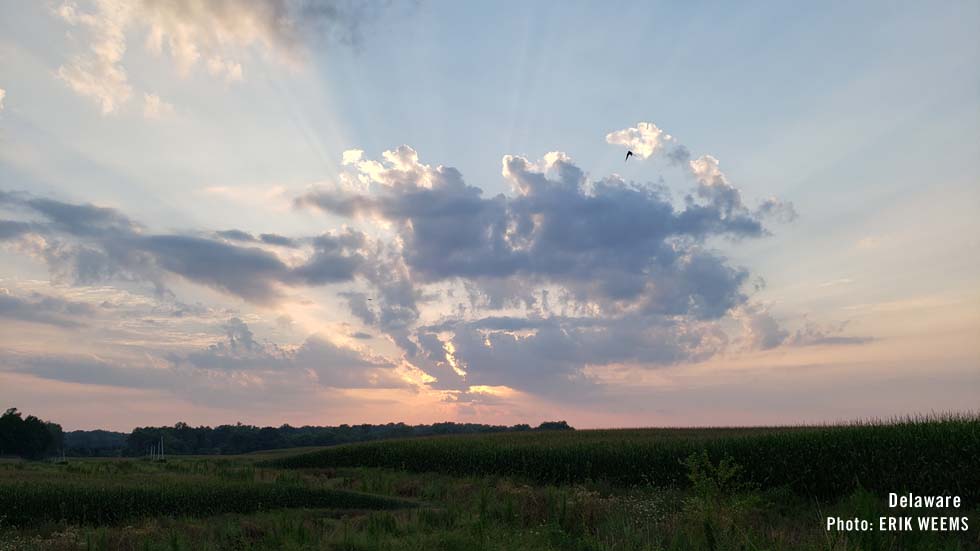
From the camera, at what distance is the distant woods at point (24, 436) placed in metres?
123

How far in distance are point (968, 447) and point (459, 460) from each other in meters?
26.9

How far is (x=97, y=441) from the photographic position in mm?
188750

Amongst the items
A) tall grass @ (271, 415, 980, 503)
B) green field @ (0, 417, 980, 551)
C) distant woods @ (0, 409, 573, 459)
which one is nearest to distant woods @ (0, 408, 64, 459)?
distant woods @ (0, 409, 573, 459)

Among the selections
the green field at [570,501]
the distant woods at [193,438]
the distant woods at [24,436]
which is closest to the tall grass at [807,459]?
the green field at [570,501]

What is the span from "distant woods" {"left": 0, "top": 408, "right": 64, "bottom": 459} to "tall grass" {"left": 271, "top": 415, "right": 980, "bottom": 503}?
394 feet

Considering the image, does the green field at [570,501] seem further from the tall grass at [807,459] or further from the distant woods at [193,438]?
the distant woods at [193,438]

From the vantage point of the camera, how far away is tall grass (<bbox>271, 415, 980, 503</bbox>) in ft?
78.7

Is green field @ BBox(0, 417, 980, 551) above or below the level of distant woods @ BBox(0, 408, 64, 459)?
above

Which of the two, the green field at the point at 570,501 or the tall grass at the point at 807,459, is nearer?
the green field at the point at 570,501

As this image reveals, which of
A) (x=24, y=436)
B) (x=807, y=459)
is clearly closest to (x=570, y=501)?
(x=807, y=459)

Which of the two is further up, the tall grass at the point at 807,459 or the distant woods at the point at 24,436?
the tall grass at the point at 807,459

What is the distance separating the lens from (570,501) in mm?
24094

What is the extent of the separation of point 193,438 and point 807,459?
491 feet

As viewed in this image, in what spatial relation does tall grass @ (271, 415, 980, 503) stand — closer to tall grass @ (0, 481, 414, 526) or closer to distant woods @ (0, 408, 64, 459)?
tall grass @ (0, 481, 414, 526)
